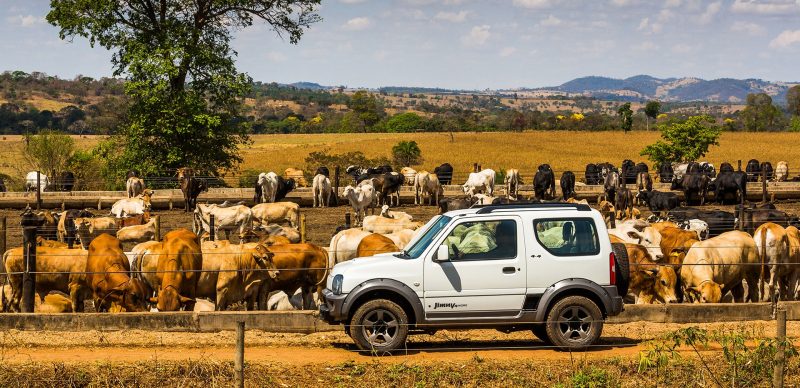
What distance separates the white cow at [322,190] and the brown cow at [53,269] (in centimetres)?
2001

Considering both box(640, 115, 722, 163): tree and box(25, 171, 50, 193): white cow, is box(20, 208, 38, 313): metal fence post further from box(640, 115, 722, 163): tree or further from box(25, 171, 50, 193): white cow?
box(640, 115, 722, 163): tree

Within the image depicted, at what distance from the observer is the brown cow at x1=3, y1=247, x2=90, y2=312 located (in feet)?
57.4

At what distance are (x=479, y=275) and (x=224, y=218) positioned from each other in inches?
660

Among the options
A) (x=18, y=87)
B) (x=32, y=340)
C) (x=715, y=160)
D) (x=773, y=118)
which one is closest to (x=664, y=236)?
(x=32, y=340)

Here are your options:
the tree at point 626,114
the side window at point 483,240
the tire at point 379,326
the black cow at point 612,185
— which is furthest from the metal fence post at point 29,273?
the tree at point 626,114

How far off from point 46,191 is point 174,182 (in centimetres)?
537

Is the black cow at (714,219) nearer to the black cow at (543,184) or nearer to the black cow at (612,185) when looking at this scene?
the black cow at (612,185)

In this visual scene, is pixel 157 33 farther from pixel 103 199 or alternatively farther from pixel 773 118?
pixel 773 118

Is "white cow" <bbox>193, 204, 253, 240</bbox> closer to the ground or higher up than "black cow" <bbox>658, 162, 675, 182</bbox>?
closer to the ground

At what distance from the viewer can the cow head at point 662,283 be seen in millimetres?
17356

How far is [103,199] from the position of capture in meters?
39.2

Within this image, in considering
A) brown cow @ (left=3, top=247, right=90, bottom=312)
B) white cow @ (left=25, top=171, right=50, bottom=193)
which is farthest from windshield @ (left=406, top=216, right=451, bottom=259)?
white cow @ (left=25, top=171, right=50, bottom=193)

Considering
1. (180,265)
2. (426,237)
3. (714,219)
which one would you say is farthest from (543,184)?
(426,237)

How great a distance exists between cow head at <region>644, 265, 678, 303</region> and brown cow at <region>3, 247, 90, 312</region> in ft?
32.2
